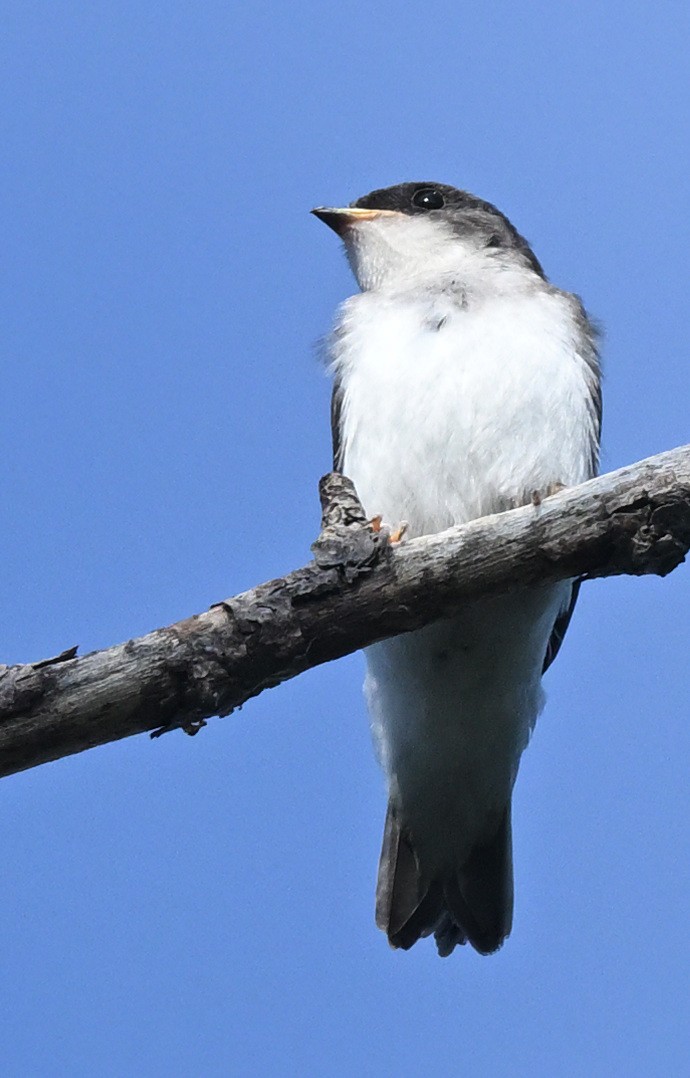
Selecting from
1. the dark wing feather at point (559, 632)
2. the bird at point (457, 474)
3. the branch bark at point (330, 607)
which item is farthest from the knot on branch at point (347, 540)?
the dark wing feather at point (559, 632)

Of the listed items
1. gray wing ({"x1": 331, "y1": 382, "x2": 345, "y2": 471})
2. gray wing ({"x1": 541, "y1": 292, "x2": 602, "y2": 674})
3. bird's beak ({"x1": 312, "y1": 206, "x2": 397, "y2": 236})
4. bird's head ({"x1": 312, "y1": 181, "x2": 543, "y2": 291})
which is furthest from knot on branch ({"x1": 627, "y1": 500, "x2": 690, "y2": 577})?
bird's beak ({"x1": 312, "y1": 206, "x2": 397, "y2": 236})

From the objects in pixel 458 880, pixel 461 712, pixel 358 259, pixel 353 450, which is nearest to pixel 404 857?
pixel 458 880

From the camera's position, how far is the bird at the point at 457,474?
5566 mm

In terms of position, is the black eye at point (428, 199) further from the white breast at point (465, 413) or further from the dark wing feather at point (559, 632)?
the dark wing feather at point (559, 632)

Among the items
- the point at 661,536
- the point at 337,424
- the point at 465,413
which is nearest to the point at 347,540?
the point at 661,536

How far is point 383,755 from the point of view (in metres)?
6.32

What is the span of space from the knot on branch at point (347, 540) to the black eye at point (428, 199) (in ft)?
9.35

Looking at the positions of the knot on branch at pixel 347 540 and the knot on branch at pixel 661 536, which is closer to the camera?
the knot on branch at pixel 661 536

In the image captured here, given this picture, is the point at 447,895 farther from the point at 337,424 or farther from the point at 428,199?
the point at 428,199

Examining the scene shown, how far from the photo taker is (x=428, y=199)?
23.3 ft

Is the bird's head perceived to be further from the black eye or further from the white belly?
the white belly

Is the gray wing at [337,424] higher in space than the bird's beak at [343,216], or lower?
lower

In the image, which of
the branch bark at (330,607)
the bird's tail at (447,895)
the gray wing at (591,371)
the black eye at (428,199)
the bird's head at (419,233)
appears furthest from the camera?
the black eye at (428,199)

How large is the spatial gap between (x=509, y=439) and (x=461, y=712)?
1341 millimetres
